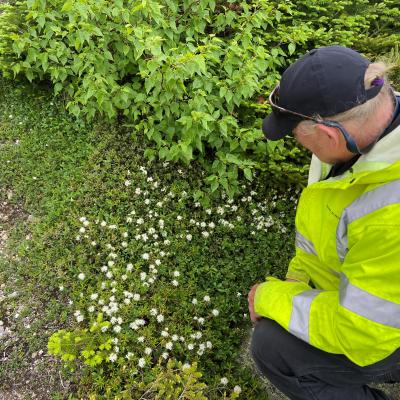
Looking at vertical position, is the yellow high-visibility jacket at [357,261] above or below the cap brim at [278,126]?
below

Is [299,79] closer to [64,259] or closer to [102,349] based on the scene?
[102,349]

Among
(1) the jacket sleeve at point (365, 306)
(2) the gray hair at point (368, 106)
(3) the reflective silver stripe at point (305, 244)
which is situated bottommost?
(3) the reflective silver stripe at point (305, 244)

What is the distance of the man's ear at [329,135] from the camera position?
1960 mm

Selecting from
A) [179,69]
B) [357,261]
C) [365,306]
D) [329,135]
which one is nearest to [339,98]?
[329,135]

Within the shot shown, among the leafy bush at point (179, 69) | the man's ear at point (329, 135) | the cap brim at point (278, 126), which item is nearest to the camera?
A: the man's ear at point (329, 135)

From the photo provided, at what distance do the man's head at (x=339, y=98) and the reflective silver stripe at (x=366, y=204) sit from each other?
0.82ft

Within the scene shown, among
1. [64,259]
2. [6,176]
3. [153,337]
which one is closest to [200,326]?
[153,337]

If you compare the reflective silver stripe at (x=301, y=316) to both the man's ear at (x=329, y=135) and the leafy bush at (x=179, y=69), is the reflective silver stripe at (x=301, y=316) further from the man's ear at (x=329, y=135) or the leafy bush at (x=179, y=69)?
the leafy bush at (x=179, y=69)

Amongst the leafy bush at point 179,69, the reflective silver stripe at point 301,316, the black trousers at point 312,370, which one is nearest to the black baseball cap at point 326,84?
the reflective silver stripe at point 301,316

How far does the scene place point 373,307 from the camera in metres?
1.88

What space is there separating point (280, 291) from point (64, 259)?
227cm

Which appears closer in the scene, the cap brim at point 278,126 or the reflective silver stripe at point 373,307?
the reflective silver stripe at point 373,307

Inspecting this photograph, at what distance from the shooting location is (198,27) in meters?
4.31

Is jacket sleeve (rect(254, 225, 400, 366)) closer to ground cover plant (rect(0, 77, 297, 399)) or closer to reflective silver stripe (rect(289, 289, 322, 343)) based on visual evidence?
reflective silver stripe (rect(289, 289, 322, 343))
